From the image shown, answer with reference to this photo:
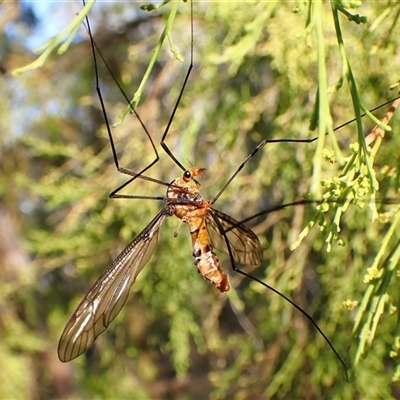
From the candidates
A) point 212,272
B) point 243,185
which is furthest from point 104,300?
point 243,185

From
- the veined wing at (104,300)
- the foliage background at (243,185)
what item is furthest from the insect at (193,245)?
the foliage background at (243,185)

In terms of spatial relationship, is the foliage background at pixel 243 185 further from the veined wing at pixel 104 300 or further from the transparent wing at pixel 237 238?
the veined wing at pixel 104 300

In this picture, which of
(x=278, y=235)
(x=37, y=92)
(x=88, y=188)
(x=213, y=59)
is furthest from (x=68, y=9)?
(x=213, y=59)

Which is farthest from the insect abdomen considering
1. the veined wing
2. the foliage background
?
the foliage background

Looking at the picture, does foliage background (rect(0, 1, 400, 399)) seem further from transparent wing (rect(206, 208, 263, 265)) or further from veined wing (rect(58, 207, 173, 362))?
veined wing (rect(58, 207, 173, 362))

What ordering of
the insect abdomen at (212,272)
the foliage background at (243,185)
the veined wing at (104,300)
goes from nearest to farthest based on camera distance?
the veined wing at (104,300) < the insect abdomen at (212,272) < the foliage background at (243,185)

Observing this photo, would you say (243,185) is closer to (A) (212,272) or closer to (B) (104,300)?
(A) (212,272)
